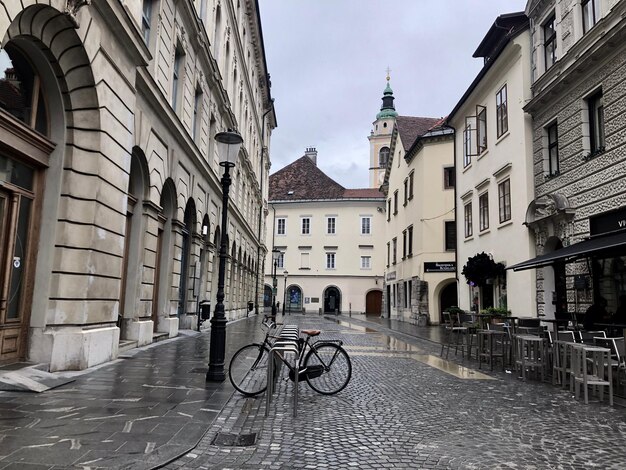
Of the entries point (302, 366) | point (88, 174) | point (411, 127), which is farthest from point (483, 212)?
point (411, 127)

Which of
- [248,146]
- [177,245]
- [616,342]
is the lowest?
[616,342]

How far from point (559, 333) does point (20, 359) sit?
349 inches

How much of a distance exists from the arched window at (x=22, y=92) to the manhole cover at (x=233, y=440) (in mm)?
5467

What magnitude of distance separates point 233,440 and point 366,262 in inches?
1985

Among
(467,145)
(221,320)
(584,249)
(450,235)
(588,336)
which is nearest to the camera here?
(221,320)

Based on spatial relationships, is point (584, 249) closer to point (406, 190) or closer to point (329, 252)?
point (406, 190)

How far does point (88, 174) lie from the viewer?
8609mm

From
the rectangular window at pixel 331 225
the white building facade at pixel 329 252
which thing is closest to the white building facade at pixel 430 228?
the white building facade at pixel 329 252

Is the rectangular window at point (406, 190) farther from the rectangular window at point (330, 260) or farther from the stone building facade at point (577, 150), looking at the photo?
the rectangular window at point (330, 260)

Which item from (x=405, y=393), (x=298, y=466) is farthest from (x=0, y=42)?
(x=405, y=393)

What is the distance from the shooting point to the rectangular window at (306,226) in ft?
185

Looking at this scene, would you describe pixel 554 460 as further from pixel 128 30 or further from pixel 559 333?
pixel 128 30

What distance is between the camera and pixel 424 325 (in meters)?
28.2

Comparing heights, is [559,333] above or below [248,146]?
below
